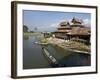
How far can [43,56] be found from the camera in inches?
89.4

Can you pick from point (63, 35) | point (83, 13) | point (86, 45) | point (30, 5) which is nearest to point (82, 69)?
point (86, 45)

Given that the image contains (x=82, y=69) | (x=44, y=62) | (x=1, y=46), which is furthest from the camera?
(x=82, y=69)

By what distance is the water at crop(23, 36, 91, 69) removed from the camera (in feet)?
7.25

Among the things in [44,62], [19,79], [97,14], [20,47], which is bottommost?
[19,79]

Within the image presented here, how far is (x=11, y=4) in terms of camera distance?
85.2 inches

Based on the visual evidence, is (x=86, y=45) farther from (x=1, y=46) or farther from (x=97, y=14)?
(x=1, y=46)

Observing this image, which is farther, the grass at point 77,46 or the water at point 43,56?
the grass at point 77,46

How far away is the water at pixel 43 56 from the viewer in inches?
87.0

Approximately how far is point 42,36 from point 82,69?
21.4 inches

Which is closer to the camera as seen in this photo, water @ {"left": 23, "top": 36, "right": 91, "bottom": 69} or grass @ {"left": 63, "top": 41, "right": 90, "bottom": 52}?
water @ {"left": 23, "top": 36, "right": 91, "bottom": 69}

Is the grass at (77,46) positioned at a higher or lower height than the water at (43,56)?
higher

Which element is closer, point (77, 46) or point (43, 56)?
point (43, 56)

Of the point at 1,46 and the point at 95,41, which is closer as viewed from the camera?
the point at 1,46

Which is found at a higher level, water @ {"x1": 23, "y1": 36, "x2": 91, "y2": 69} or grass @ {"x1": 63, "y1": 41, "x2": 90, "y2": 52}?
grass @ {"x1": 63, "y1": 41, "x2": 90, "y2": 52}
